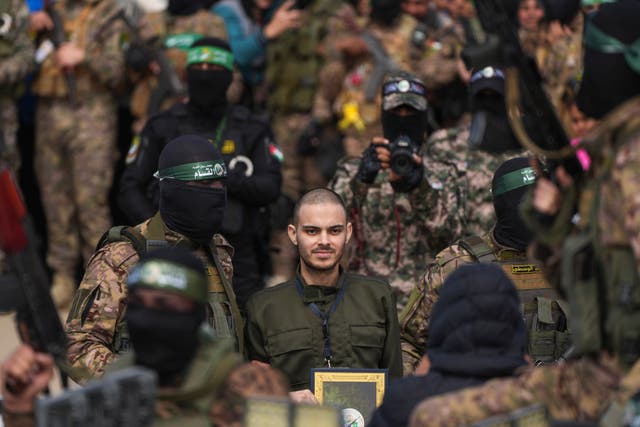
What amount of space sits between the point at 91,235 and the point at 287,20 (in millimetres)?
2572

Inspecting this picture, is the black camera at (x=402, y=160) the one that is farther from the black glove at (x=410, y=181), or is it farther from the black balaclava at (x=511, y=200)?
the black balaclava at (x=511, y=200)

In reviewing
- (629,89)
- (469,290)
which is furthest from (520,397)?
(629,89)

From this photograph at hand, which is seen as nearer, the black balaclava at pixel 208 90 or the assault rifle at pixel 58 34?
the black balaclava at pixel 208 90

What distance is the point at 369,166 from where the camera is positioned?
884cm

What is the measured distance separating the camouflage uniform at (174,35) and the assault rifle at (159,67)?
0.07m

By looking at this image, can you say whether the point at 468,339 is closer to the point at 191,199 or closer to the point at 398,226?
the point at 191,199

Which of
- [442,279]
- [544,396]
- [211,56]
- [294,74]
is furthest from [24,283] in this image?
→ [294,74]

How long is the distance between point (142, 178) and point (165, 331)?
4589mm

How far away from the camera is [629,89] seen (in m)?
5.09

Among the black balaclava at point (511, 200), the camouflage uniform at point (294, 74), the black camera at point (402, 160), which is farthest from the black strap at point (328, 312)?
the camouflage uniform at point (294, 74)

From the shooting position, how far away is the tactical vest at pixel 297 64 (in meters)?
14.0

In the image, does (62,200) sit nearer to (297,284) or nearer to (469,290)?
(297,284)

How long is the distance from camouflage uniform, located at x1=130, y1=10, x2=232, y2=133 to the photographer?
3670mm

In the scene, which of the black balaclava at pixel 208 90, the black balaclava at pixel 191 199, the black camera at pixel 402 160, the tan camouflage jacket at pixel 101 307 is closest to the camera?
the tan camouflage jacket at pixel 101 307
